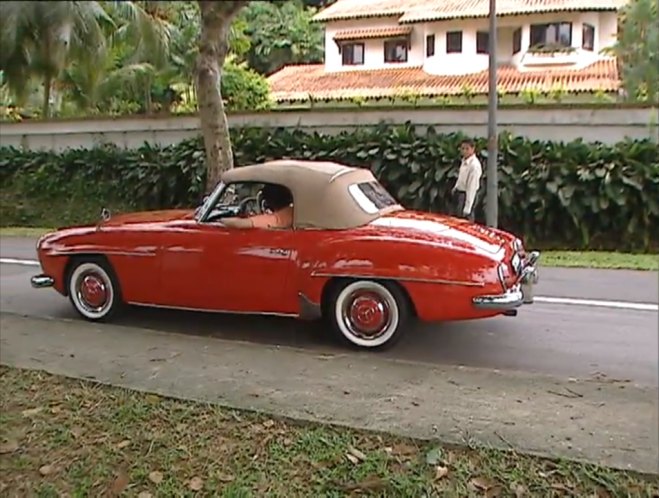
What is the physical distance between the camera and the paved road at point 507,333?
440 centimetres

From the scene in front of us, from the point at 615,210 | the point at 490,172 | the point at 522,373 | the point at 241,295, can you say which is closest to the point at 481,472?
the point at 522,373

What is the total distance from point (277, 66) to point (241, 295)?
4.63 ft

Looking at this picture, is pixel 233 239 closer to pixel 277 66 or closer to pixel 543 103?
pixel 277 66

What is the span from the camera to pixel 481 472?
2.78m

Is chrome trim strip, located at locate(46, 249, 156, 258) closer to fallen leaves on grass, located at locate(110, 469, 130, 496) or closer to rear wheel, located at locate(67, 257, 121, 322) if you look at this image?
rear wheel, located at locate(67, 257, 121, 322)

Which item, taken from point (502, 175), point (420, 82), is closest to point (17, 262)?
point (420, 82)

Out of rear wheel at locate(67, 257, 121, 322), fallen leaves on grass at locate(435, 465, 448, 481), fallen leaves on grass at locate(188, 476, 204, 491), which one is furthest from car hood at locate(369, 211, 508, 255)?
fallen leaves on grass at locate(188, 476, 204, 491)

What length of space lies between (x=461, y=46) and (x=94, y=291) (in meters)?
3.31

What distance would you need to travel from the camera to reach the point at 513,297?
173 inches

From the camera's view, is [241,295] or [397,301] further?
[241,295]

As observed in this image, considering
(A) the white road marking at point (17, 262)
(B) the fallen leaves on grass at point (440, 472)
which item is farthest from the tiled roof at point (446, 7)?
(A) the white road marking at point (17, 262)

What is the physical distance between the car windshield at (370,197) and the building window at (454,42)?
110 centimetres

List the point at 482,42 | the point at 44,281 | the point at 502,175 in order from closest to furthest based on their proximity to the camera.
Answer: the point at 44,281
the point at 482,42
the point at 502,175

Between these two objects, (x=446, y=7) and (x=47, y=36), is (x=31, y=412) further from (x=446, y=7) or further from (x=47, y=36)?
(x=446, y=7)
